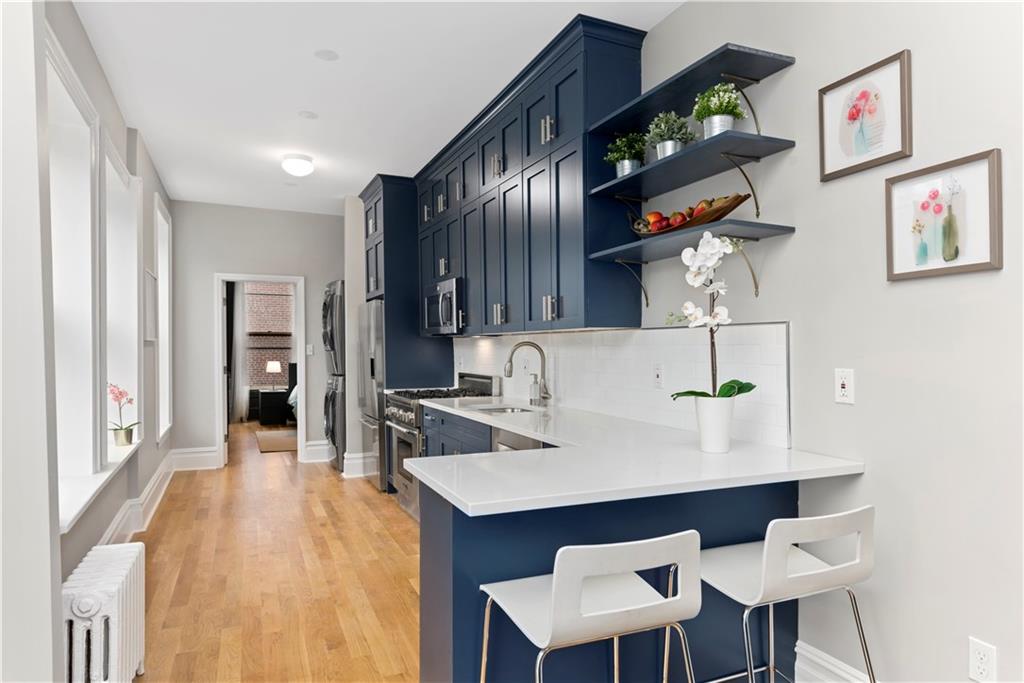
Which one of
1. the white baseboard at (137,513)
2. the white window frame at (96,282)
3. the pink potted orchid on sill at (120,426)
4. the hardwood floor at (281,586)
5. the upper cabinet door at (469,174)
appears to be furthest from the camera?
the upper cabinet door at (469,174)

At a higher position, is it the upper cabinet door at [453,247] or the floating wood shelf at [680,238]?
the upper cabinet door at [453,247]

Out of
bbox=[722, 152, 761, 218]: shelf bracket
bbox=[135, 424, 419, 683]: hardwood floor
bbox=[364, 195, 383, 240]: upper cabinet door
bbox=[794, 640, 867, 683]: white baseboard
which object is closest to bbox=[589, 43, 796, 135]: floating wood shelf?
bbox=[722, 152, 761, 218]: shelf bracket

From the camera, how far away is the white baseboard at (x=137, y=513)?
3.43 metres

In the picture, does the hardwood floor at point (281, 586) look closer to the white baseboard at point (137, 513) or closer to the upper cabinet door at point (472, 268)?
the white baseboard at point (137, 513)

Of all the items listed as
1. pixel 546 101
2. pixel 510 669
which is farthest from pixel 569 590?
pixel 546 101

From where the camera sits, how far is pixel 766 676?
6.90ft

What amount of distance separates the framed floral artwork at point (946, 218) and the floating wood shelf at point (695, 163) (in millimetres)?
488

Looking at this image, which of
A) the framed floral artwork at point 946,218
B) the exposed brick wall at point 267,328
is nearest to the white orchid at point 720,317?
the framed floral artwork at point 946,218

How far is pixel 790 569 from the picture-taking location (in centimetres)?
179

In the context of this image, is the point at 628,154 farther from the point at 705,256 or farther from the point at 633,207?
the point at 705,256

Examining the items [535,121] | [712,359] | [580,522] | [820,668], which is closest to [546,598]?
[580,522]

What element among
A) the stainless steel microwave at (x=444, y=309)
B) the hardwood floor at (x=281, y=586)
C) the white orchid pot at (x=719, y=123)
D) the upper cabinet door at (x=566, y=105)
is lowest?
the hardwood floor at (x=281, y=586)

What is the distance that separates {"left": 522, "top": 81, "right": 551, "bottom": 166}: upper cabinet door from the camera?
319 centimetres

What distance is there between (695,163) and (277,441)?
7.39 meters
